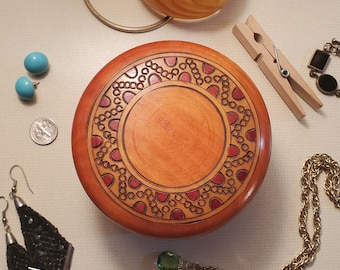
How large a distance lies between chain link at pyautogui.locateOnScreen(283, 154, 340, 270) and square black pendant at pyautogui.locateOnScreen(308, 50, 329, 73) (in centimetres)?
18

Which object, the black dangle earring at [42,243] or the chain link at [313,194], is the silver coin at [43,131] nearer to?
the black dangle earring at [42,243]

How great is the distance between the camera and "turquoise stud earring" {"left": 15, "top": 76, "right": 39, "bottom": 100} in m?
1.01

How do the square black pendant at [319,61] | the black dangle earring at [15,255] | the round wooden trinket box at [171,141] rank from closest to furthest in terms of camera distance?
the round wooden trinket box at [171,141], the black dangle earring at [15,255], the square black pendant at [319,61]

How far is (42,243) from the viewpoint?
962 mm

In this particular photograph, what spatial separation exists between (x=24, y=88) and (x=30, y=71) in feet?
0.13

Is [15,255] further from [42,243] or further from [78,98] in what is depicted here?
[78,98]

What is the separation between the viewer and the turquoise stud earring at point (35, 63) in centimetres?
102

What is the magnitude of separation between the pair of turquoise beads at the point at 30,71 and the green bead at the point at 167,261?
15.2 inches

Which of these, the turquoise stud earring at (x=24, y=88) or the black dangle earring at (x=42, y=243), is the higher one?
the turquoise stud earring at (x=24, y=88)

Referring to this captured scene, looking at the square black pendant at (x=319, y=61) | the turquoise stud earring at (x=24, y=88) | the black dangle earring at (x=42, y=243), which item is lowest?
the square black pendant at (x=319, y=61)

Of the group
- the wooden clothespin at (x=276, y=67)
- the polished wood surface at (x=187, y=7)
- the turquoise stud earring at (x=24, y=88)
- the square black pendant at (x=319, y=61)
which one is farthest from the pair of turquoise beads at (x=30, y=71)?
the square black pendant at (x=319, y=61)

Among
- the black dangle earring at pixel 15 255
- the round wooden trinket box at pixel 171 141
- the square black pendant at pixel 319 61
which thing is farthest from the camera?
the square black pendant at pixel 319 61

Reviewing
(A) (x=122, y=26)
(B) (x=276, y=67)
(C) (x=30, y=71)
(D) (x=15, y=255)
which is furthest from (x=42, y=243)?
(B) (x=276, y=67)

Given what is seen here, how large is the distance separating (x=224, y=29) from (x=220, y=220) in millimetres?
439
